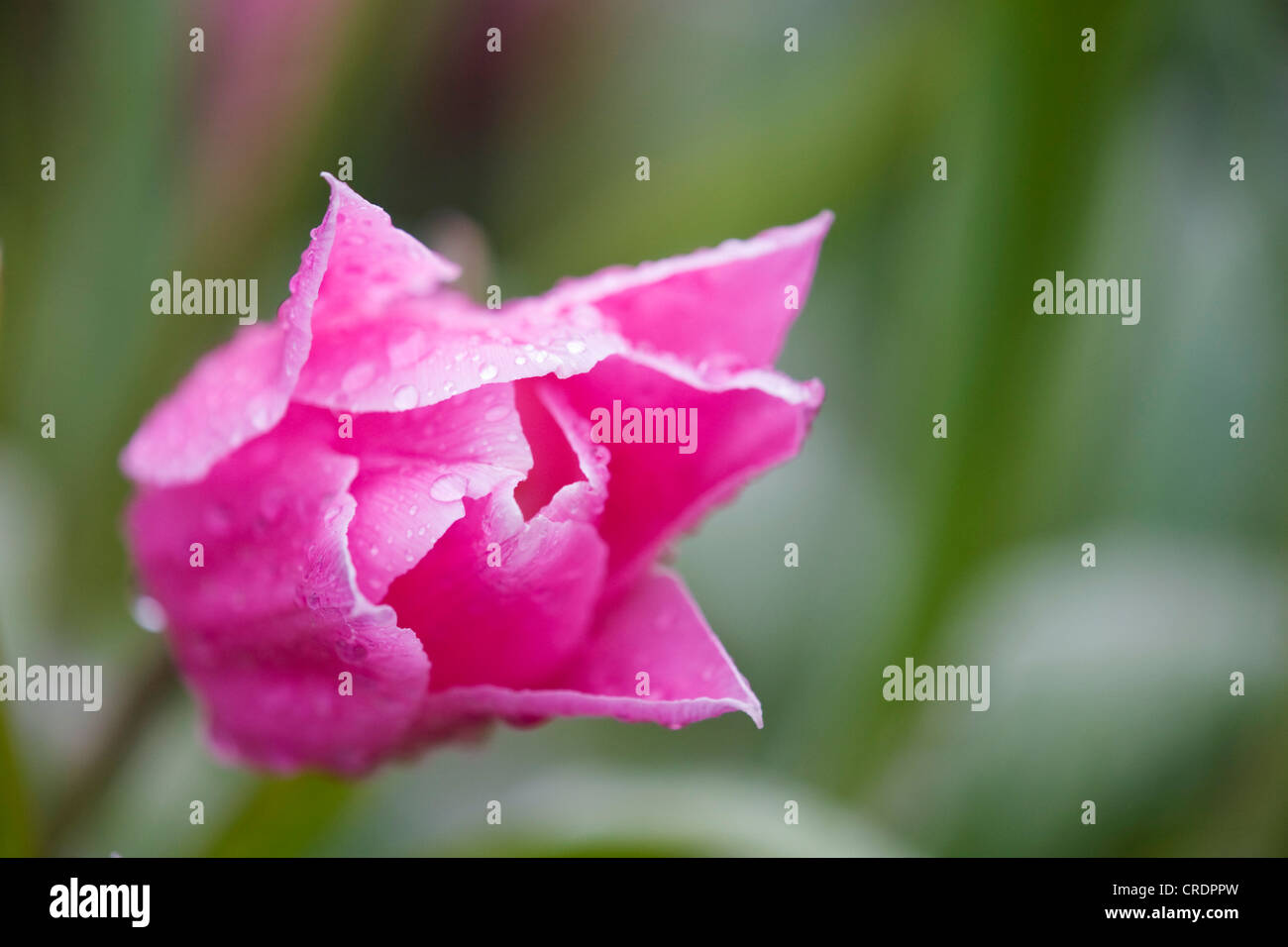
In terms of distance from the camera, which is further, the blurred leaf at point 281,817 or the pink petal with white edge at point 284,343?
the blurred leaf at point 281,817

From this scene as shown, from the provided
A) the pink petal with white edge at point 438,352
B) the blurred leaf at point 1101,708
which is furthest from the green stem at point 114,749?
the blurred leaf at point 1101,708

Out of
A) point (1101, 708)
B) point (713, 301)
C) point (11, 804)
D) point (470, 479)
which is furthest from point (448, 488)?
point (1101, 708)

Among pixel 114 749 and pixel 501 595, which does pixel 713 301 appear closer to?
pixel 501 595

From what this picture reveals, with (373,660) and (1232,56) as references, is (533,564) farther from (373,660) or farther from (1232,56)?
(1232,56)

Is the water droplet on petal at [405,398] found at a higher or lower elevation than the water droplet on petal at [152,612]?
higher

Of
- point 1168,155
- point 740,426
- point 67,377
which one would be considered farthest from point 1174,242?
point 67,377

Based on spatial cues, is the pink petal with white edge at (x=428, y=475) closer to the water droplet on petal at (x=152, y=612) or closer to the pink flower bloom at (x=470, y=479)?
the pink flower bloom at (x=470, y=479)

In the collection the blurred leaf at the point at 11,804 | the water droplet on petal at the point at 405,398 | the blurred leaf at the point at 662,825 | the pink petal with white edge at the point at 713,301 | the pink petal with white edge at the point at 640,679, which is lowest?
the blurred leaf at the point at 662,825

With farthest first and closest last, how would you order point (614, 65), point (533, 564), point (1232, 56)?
point (614, 65), point (1232, 56), point (533, 564)
